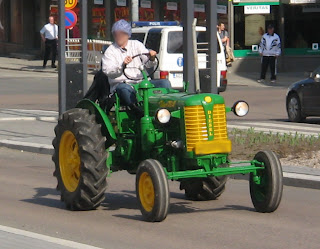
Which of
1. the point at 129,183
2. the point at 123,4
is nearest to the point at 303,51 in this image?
the point at 123,4

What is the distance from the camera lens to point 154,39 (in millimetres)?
26531

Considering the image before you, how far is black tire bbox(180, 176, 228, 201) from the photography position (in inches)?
426

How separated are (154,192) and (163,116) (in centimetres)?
75

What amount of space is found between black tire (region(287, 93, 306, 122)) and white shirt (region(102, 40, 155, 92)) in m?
10.6

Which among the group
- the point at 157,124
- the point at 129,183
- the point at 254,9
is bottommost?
the point at 129,183

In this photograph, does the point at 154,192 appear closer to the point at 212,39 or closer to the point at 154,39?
the point at 212,39

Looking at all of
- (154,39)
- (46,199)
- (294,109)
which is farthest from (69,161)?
(154,39)

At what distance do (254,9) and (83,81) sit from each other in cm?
1905

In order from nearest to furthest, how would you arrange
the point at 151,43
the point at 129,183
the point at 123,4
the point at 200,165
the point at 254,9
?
1. the point at 200,165
2. the point at 129,183
3. the point at 151,43
4. the point at 254,9
5. the point at 123,4

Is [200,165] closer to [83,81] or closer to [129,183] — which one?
[129,183]

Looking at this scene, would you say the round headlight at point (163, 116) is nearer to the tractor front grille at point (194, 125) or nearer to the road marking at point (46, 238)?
the tractor front grille at point (194, 125)

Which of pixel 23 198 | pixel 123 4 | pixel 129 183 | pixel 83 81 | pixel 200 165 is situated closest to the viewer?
pixel 200 165

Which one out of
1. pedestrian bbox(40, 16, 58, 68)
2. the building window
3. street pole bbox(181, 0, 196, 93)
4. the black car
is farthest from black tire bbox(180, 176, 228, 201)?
pedestrian bbox(40, 16, 58, 68)

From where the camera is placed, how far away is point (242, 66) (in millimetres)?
36500
